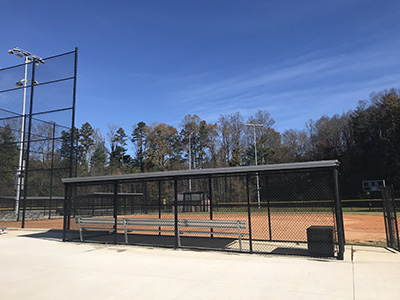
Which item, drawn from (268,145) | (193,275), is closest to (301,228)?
(193,275)

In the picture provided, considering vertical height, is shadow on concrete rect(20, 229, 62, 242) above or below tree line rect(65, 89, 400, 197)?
below

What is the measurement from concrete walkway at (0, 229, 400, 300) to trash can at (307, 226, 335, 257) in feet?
1.35

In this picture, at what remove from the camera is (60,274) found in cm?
679

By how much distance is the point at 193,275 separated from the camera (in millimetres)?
6477

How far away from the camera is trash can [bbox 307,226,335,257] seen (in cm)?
786

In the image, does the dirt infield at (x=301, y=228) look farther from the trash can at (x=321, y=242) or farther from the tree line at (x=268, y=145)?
the tree line at (x=268, y=145)

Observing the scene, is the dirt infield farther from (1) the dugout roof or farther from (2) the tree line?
(2) the tree line

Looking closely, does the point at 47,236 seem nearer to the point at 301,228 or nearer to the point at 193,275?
the point at 193,275

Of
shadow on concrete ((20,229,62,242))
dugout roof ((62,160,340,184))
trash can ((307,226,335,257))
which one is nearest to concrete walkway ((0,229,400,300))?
trash can ((307,226,335,257))

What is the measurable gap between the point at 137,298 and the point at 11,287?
277 centimetres

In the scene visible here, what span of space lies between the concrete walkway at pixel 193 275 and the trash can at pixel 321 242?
411 millimetres

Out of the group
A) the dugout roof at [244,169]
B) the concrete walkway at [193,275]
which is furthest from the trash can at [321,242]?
the dugout roof at [244,169]

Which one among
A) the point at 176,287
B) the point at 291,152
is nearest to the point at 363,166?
the point at 291,152

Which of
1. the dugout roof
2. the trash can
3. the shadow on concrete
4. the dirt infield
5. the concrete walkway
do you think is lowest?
the dirt infield
